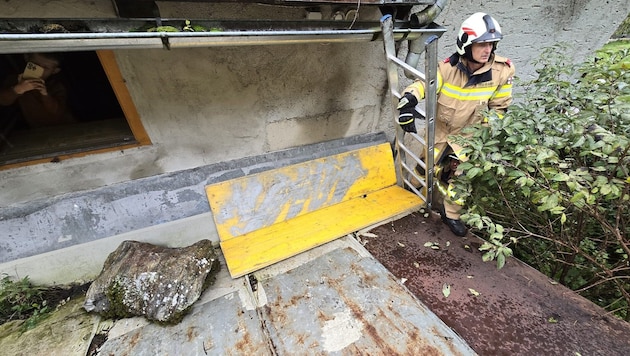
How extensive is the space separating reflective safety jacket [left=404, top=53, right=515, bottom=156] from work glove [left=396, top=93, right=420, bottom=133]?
58mm

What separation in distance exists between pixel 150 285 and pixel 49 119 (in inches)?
84.1

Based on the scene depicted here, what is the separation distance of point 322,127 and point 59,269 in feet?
8.65

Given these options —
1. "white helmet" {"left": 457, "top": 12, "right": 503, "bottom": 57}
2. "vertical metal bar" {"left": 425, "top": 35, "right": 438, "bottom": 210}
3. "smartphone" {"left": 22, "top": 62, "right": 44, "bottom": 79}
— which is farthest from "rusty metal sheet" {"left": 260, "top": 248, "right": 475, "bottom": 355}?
"smartphone" {"left": 22, "top": 62, "right": 44, "bottom": 79}

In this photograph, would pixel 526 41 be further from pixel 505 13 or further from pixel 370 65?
pixel 370 65

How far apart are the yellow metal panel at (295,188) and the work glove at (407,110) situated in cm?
83

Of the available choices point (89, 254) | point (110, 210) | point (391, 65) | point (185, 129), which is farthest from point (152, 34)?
point (89, 254)

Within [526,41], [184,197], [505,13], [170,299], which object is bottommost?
[170,299]

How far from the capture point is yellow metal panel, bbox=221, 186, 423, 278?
2.31 meters

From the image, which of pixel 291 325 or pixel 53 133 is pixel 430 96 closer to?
pixel 291 325

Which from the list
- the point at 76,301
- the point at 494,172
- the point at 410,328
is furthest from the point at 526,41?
the point at 76,301

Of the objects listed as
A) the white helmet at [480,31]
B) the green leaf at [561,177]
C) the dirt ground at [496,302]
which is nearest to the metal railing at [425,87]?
the white helmet at [480,31]

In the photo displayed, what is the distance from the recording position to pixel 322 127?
2.94 m

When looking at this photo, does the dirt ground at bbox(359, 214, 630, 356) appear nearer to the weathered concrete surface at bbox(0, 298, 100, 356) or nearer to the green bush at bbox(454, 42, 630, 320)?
the green bush at bbox(454, 42, 630, 320)

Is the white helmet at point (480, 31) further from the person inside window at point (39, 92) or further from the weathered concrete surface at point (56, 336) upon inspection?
the weathered concrete surface at point (56, 336)
